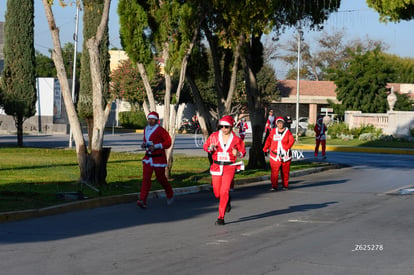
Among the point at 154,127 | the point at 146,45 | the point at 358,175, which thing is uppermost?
the point at 146,45

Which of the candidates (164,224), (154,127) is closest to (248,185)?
(154,127)

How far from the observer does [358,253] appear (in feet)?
31.0

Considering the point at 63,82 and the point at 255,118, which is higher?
the point at 63,82

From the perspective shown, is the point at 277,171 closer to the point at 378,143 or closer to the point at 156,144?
the point at 156,144

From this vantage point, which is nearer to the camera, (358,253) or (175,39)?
(358,253)

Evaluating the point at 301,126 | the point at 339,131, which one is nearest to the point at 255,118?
the point at 339,131

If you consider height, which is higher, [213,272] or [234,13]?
[234,13]

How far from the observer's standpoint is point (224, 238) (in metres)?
10.7

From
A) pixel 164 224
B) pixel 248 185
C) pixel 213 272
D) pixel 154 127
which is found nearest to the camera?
pixel 213 272

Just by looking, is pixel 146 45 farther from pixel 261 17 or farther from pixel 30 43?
pixel 30 43

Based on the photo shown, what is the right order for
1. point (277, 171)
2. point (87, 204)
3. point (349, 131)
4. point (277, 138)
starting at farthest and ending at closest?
point (349, 131) < point (277, 138) < point (277, 171) < point (87, 204)

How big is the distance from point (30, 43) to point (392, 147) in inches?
791

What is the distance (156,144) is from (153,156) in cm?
24

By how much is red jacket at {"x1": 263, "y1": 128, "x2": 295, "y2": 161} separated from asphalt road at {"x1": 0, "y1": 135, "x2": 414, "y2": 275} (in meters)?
2.17
